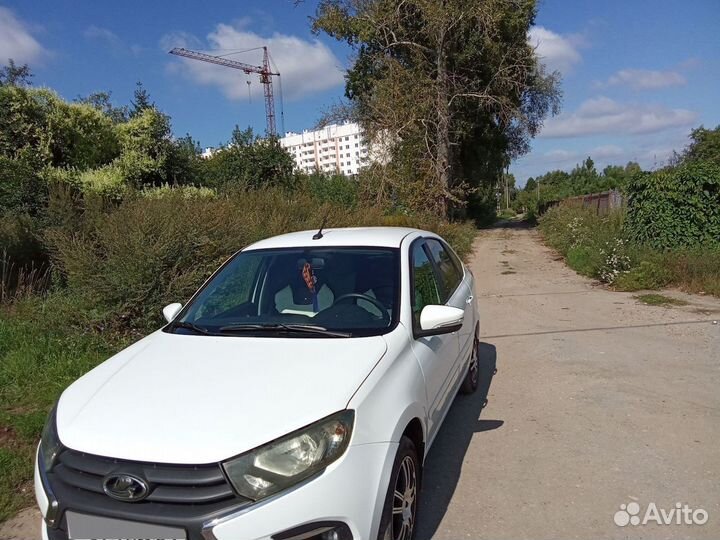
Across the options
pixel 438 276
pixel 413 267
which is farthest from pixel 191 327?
pixel 438 276

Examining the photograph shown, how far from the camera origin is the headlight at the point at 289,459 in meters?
2.07

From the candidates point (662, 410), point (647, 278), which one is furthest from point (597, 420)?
point (647, 278)

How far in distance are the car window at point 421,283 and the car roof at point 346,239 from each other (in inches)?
6.6

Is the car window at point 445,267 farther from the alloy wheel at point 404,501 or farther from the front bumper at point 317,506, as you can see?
the front bumper at point 317,506

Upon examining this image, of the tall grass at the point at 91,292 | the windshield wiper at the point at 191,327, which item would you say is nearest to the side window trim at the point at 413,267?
the windshield wiper at the point at 191,327

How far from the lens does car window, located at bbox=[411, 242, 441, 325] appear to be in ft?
11.1

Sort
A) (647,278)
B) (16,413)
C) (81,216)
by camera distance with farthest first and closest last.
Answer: (647,278) → (81,216) → (16,413)

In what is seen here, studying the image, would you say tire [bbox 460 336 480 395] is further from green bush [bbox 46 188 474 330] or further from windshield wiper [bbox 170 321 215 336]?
green bush [bbox 46 188 474 330]

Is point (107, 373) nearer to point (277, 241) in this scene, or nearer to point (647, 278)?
point (277, 241)

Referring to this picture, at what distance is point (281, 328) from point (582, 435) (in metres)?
2.55

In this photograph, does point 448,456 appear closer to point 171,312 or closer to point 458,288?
point 458,288

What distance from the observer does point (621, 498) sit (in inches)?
127

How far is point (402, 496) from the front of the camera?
2596 mm

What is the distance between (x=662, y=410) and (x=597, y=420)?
0.64 m
